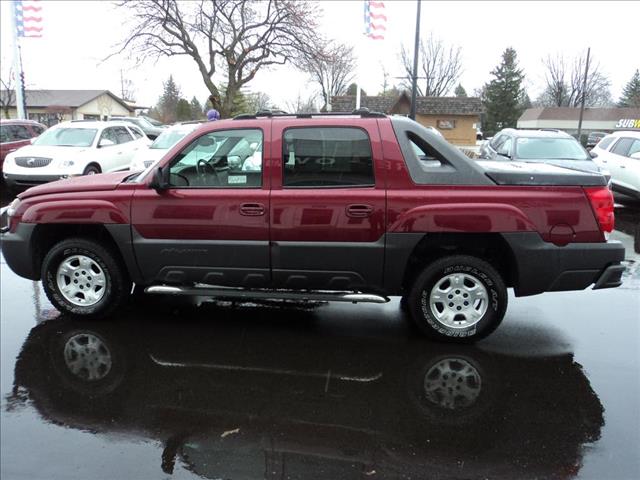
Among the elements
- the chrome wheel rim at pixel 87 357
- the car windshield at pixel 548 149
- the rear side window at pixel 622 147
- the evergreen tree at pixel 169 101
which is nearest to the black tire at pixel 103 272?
the chrome wheel rim at pixel 87 357

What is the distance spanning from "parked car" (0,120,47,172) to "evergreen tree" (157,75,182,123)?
49407mm

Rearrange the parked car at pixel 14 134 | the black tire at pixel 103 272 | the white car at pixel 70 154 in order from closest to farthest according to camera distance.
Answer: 1. the black tire at pixel 103 272
2. the white car at pixel 70 154
3. the parked car at pixel 14 134

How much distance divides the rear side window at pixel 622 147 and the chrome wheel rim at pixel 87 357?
12.3 meters

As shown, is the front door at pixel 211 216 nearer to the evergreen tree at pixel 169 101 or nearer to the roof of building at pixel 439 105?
the roof of building at pixel 439 105

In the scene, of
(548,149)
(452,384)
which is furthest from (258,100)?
(452,384)

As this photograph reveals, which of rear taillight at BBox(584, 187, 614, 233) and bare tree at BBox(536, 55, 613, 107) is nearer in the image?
rear taillight at BBox(584, 187, 614, 233)

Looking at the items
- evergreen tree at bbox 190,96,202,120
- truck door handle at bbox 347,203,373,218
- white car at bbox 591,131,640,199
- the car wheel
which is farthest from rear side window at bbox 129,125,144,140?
evergreen tree at bbox 190,96,202,120

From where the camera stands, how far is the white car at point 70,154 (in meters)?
12.2

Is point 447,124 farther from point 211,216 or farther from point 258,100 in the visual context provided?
point 211,216

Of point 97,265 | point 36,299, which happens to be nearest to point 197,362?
point 97,265

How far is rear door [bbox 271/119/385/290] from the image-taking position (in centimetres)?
430

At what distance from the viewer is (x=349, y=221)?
4.30 m

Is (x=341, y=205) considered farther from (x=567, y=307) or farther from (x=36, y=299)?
(x=36, y=299)

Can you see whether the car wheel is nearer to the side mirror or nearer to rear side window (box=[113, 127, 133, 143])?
rear side window (box=[113, 127, 133, 143])
